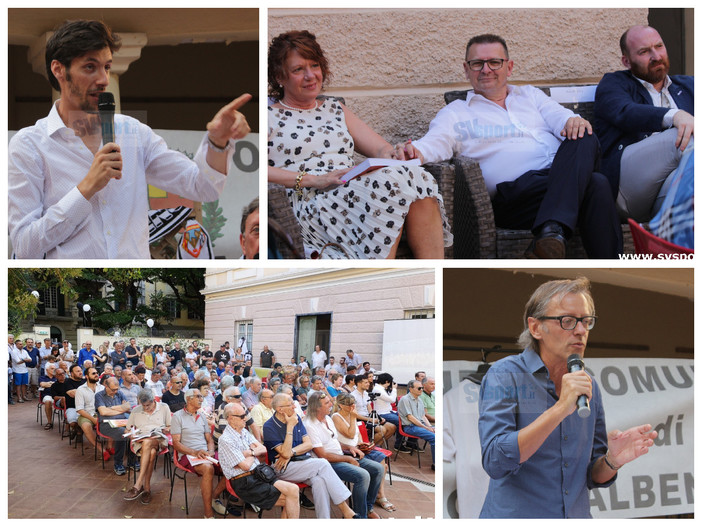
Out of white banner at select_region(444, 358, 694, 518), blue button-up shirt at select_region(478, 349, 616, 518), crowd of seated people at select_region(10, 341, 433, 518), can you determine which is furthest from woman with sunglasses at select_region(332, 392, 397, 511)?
blue button-up shirt at select_region(478, 349, 616, 518)

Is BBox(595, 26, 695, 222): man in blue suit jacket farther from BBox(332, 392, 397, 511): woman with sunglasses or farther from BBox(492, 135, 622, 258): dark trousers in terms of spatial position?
BBox(332, 392, 397, 511): woman with sunglasses

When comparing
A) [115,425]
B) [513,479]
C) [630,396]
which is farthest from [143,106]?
[630,396]

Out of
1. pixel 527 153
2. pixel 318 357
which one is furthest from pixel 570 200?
pixel 318 357

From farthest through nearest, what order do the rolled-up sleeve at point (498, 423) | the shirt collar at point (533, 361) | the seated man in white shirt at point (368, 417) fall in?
the seated man in white shirt at point (368, 417) → the shirt collar at point (533, 361) → the rolled-up sleeve at point (498, 423)

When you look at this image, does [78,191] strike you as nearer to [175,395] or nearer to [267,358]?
[175,395]

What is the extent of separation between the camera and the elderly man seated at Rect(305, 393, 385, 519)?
4.79 metres

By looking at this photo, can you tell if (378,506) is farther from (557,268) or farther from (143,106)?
(143,106)

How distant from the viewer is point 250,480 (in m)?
4.72

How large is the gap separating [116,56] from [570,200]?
273cm

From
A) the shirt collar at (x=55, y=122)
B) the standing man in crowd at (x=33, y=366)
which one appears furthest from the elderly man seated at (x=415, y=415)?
the shirt collar at (x=55, y=122)

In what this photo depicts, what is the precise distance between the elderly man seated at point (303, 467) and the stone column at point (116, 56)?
6.89 ft

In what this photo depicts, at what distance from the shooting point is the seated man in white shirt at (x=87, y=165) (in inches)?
184

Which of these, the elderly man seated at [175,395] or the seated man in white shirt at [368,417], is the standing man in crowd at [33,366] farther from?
the seated man in white shirt at [368,417]

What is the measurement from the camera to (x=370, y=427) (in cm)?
489
